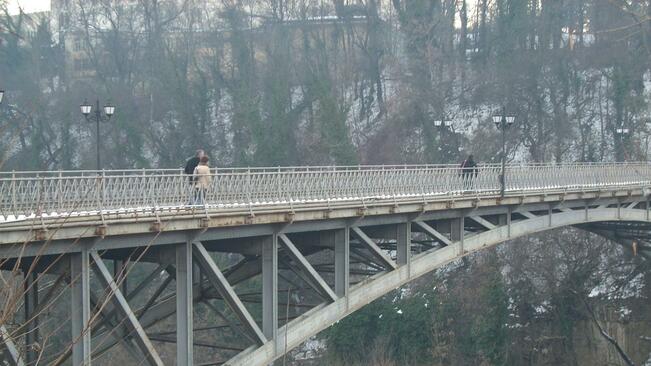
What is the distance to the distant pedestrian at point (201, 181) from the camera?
54.1 feet

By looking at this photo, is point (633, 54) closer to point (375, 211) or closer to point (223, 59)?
point (223, 59)

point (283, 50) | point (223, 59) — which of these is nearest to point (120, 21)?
point (223, 59)

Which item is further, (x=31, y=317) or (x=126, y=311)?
(x=126, y=311)

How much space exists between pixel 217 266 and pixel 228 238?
3.08 metres

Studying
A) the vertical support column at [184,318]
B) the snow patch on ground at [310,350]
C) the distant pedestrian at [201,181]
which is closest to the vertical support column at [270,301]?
the distant pedestrian at [201,181]

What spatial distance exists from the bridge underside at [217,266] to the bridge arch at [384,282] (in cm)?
3

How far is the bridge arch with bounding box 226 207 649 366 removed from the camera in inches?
643

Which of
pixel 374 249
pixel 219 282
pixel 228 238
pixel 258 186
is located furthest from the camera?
pixel 374 249

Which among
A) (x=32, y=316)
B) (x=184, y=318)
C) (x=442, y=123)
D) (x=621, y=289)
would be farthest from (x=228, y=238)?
(x=621, y=289)

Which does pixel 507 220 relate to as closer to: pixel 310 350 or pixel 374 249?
pixel 374 249

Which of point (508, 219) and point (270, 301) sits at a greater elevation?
point (270, 301)

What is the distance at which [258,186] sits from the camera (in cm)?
1833

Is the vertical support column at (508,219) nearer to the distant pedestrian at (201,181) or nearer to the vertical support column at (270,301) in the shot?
the vertical support column at (270,301)

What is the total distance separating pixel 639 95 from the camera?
52.3m
